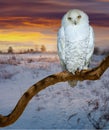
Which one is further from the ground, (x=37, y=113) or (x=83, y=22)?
(x=83, y=22)

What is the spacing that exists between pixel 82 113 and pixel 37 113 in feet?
1.98

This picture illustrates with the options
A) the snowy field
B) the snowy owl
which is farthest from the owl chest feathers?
the snowy field

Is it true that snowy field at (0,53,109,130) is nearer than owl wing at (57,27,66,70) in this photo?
No

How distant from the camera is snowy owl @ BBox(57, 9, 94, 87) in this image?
2.65m

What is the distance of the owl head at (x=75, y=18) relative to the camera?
264 cm

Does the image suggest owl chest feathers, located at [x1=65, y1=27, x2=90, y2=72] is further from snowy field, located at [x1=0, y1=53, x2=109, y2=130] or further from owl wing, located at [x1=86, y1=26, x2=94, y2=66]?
snowy field, located at [x1=0, y1=53, x2=109, y2=130]

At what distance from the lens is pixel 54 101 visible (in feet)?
20.3

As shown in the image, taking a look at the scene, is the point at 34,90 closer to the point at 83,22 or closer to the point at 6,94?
the point at 83,22

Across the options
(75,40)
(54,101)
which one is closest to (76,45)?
(75,40)

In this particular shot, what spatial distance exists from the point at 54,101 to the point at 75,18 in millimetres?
3652

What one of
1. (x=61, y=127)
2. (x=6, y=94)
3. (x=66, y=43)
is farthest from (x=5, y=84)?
(x=66, y=43)

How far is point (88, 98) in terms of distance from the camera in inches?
248

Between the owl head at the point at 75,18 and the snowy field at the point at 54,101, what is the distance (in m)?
2.38

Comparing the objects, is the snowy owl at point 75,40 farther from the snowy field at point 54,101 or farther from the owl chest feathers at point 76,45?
the snowy field at point 54,101
